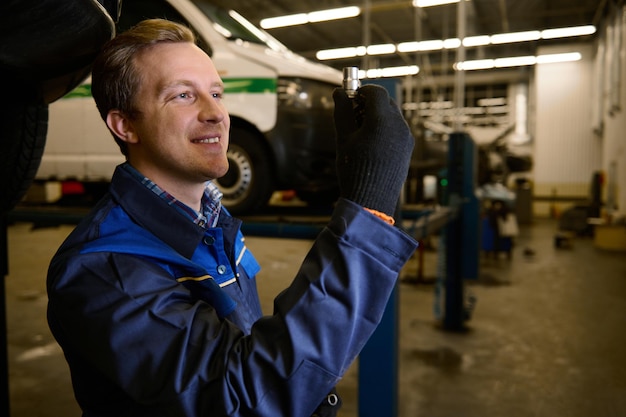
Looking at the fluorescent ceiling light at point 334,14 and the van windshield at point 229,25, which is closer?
the van windshield at point 229,25

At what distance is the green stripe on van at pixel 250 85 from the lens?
3053 millimetres

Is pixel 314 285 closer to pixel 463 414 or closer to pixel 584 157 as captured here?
pixel 463 414

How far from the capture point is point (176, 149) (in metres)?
0.98

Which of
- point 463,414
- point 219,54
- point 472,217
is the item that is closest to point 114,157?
point 219,54

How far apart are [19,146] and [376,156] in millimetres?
1533

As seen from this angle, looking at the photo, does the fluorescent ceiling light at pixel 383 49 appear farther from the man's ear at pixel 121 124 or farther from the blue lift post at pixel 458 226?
the man's ear at pixel 121 124

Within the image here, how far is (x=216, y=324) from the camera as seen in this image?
31.9 inches

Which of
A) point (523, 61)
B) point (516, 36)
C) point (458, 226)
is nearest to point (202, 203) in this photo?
point (458, 226)

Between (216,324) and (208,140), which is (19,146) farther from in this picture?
(216,324)

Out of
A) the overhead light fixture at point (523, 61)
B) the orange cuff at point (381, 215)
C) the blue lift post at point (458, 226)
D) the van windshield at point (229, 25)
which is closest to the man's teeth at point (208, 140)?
the orange cuff at point (381, 215)

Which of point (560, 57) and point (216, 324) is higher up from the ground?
point (560, 57)

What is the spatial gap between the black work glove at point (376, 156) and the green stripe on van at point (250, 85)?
2.21 meters

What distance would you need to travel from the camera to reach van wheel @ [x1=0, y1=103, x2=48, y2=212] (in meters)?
1.75

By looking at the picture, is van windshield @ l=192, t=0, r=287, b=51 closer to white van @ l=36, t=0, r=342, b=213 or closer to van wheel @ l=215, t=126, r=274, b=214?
white van @ l=36, t=0, r=342, b=213
